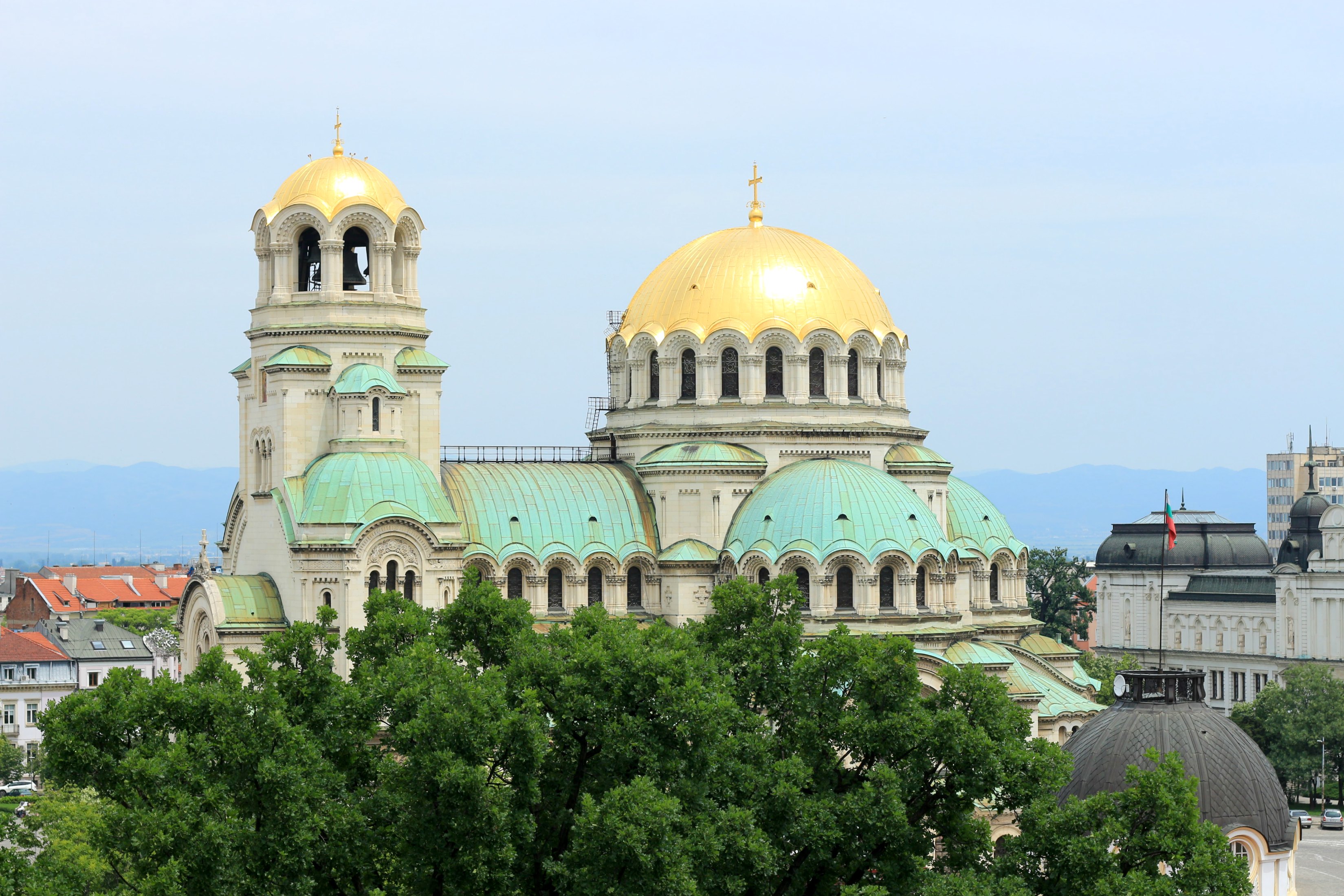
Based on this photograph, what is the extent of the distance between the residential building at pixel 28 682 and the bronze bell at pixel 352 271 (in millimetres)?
33406

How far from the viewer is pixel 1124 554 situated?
11912cm

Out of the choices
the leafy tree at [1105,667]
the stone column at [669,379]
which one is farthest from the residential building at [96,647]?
the leafy tree at [1105,667]


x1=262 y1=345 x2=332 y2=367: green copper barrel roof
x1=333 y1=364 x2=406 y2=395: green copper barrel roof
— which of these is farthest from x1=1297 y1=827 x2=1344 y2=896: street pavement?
x1=262 y1=345 x2=332 y2=367: green copper barrel roof

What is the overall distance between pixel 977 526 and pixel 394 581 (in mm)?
26643

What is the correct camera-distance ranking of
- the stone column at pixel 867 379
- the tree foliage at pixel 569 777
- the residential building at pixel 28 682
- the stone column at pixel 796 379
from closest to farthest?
the tree foliage at pixel 569 777
the stone column at pixel 796 379
the stone column at pixel 867 379
the residential building at pixel 28 682

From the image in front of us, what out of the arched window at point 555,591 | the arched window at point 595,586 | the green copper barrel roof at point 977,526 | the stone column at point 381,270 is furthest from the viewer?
the green copper barrel roof at point 977,526

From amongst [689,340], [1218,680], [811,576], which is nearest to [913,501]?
[811,576]

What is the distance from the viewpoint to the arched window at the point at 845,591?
74.9 meters

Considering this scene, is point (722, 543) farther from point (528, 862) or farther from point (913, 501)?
point (528, 862)

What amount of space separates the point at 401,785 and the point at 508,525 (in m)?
32.6

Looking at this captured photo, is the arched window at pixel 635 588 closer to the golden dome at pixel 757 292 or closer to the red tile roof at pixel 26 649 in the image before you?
the golden dome at pixel 757 292

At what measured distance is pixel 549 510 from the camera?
77750 millimetres

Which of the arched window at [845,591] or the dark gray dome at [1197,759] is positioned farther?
the arched window at [845,591]

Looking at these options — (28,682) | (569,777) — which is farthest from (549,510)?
(28,682)
